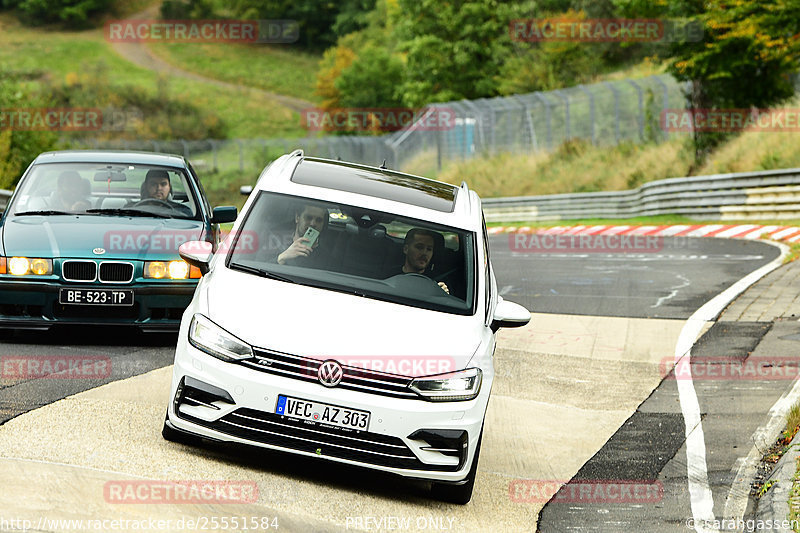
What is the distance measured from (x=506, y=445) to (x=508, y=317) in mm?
1174

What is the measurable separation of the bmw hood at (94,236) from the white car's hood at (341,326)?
3.22m

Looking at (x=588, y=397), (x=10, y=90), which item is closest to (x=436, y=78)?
(x=10, y=90)

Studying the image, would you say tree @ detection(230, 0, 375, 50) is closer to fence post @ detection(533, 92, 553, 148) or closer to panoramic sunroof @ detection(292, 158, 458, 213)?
fence post @ detection(533, 92, 553, 148)

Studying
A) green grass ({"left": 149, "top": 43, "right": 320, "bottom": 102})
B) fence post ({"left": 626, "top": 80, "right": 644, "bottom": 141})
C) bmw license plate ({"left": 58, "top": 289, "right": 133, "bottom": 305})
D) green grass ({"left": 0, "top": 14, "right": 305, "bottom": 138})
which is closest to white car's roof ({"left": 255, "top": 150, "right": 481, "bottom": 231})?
bmw license plate ({"left": 58, "top": 289, "right": 133, "bottom": 305})

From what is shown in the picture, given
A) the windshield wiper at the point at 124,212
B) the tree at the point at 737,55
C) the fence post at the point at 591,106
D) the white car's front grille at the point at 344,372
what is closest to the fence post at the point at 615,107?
the fence post at the point at 591,106

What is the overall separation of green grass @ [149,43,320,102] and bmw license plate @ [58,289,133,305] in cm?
11887

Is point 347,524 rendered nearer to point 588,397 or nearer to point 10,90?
point 588,397

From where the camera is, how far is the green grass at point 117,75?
112 meters

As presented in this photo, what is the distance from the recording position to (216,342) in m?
6.31

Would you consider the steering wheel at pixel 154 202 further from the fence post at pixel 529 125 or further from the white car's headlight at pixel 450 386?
the fence post at pixel 529 125

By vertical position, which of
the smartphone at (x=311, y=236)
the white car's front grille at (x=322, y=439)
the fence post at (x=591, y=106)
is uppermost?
the smartphone at (x=311, y=236)

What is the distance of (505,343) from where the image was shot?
1215 centimetres

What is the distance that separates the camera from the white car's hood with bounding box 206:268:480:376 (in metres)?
6.18

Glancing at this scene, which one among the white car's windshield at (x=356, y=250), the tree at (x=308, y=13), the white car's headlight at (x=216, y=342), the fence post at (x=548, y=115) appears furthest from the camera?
the tree at (x=308, y=13)
